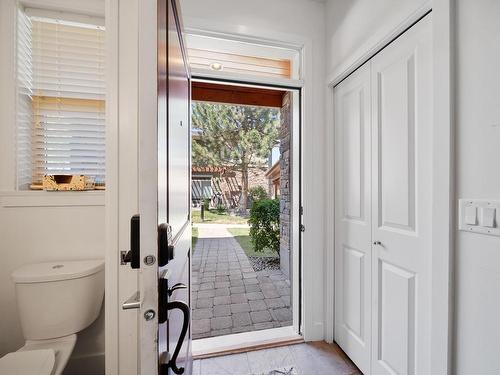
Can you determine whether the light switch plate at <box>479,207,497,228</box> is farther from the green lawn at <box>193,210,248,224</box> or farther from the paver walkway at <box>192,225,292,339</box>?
the green lawn at <box>193,210,248,224</box>

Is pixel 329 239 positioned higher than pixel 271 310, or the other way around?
pixel 329 239

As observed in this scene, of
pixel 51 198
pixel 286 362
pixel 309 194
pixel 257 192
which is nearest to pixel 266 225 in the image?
pixel 257 192

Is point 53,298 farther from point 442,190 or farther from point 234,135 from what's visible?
point 234,135

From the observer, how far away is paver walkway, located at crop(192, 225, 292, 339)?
2182 millimetres

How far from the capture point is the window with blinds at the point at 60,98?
4.86ft

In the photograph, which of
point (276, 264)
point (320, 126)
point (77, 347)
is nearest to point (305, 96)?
point (320, 126)

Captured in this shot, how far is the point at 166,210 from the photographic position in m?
0.79

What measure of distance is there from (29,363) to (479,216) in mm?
1894

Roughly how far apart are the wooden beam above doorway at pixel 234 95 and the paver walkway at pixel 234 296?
2.31 meters

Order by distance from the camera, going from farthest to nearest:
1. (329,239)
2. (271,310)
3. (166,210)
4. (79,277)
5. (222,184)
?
(222,184)
(271,310)
(329,239)
(79,277)
(166,210)

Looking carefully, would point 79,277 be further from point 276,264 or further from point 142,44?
point 276,264

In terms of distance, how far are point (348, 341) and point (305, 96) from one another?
5.86ft

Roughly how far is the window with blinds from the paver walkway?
1.59 m

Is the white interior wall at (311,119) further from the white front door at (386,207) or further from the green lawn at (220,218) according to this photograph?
the green lawn at (220,218)
